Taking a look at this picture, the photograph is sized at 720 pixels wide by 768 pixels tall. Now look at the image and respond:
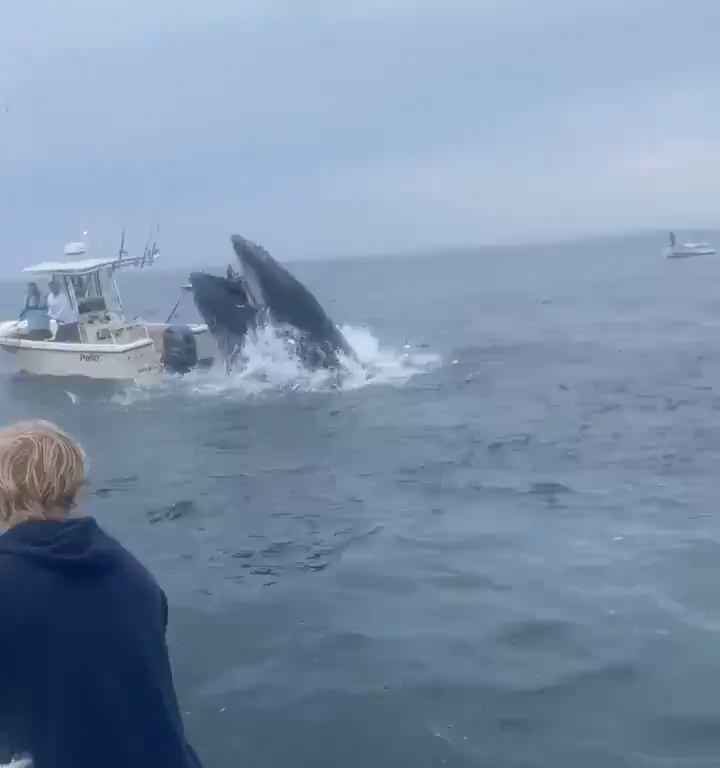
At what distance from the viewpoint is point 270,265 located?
22531 millimetres

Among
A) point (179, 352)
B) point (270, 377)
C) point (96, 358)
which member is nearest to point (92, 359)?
point (96, 358)

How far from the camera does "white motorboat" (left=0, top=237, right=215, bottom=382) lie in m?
25.0

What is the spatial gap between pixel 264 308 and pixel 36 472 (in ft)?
64.7

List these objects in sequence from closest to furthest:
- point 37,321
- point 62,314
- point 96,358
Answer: point 96,358
point 37,321
point 62,314

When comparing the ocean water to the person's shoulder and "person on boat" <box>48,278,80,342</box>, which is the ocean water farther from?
the person's shoulder

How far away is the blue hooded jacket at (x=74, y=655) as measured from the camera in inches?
129

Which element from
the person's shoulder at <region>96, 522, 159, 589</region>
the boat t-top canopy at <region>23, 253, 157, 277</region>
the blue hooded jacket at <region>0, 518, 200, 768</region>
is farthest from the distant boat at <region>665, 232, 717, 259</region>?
the blue hooded jacket at <region>0, 518, 200, 768</region>

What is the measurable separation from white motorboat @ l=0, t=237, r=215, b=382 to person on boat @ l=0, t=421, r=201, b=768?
71.4ft

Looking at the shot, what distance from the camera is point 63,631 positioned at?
3311mm

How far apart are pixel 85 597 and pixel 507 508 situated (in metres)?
9.42

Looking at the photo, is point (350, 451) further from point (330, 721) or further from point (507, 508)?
point (330, 721)

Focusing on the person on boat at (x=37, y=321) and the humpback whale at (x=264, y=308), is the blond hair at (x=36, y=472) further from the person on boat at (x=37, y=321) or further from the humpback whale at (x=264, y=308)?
the person on boat at (x=37, y=321)

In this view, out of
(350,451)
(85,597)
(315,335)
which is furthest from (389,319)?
(85,597)

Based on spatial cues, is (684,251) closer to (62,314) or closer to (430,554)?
(62,314)
